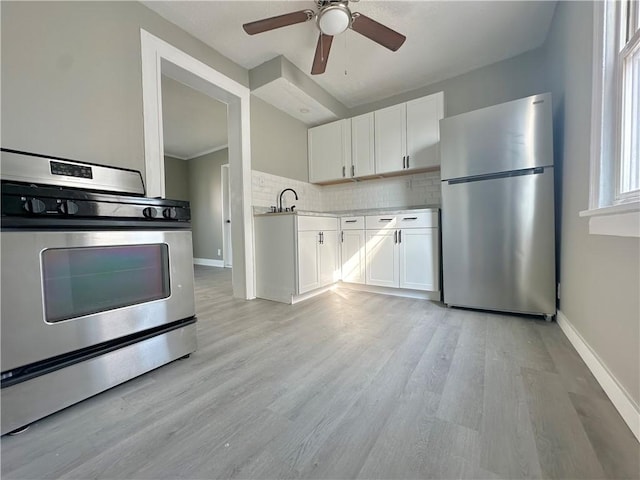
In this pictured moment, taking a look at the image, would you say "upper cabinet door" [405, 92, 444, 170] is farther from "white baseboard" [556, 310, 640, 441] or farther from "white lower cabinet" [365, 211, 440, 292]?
"white baseboard" [556, 310, 640, 441]

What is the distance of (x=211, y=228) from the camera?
590 centimetres

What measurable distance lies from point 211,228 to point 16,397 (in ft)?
17.3

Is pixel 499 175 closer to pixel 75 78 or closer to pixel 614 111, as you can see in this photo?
pixel 614 111

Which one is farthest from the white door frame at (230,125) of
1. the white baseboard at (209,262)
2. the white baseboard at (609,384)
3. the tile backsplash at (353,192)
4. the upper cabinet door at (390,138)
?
the white baseboard at (209,262)

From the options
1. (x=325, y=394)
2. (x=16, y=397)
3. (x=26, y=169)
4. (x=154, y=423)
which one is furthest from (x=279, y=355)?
(x=26, y=169)

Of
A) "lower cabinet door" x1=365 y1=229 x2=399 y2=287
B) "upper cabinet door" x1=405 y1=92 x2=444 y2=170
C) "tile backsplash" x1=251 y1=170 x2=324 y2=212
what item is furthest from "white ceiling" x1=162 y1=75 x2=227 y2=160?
"lower cabinet door" x1=365 y1=229 x2=399 y2=287

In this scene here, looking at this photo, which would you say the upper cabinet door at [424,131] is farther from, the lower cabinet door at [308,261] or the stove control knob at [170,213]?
the stove control knob at [170,213]

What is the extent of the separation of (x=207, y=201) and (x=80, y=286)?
5.17m

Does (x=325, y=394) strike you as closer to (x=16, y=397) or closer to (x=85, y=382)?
(x=85, y=382)

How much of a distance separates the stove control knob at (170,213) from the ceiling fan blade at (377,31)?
1818 millimetres

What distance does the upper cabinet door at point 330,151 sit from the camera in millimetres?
3445

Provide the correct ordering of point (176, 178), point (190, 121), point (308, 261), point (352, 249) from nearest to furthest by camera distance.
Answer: point (308, 261), point (352, 249), point (190, 121), point (176, 178)

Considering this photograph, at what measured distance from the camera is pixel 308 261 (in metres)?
2.74

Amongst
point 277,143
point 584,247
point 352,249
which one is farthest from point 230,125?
point 584,247
